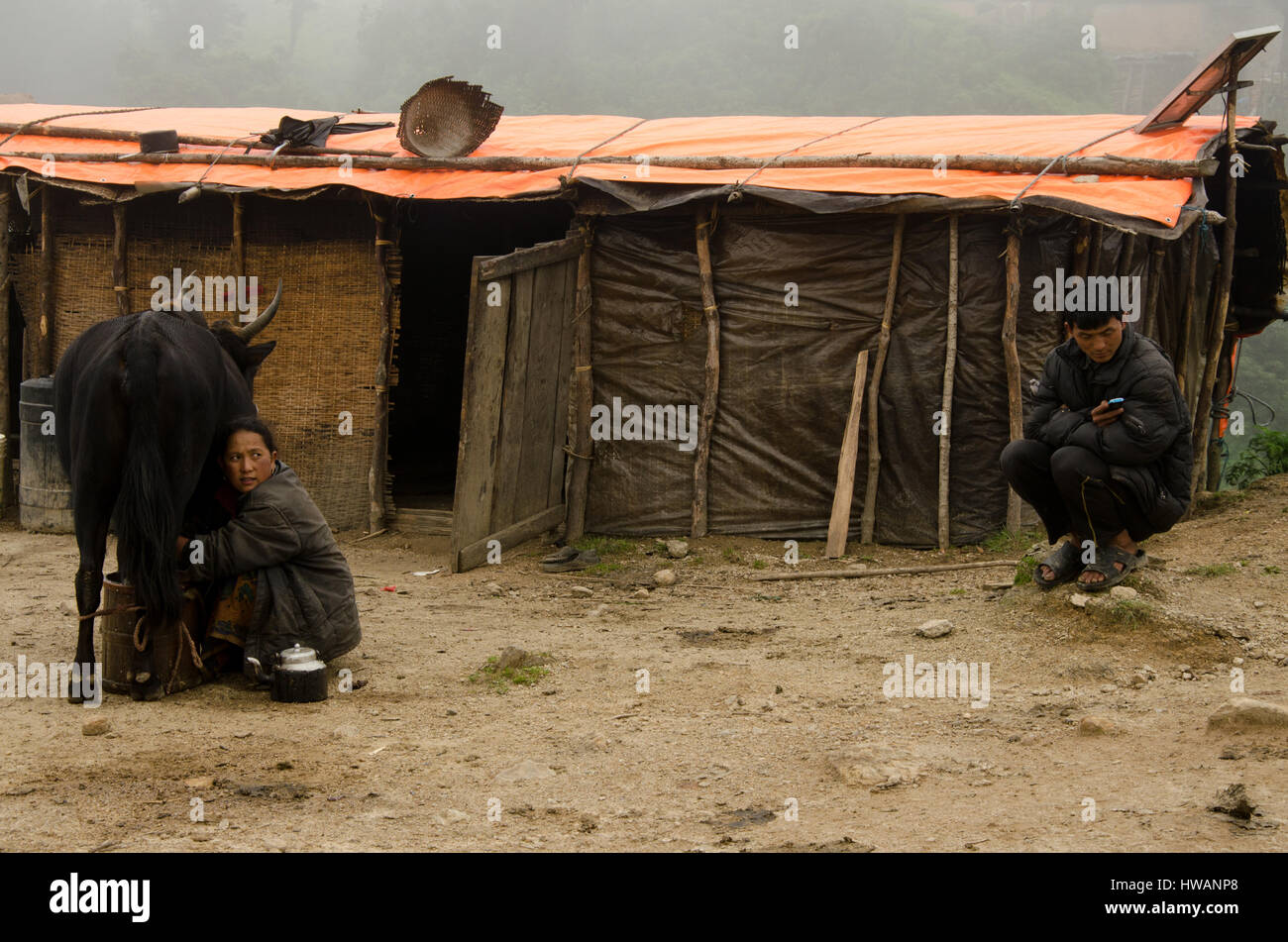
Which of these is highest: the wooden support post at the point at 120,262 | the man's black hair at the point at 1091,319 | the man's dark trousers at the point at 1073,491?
the wooden support post at the point at 120,262

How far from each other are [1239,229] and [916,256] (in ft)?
11.7

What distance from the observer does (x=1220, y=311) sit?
9055 millimetres

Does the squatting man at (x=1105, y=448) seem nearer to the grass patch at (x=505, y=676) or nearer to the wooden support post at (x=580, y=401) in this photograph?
the grass patch at (x=505, y=676)

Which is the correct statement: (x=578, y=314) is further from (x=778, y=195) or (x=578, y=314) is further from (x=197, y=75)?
(x=197, y=75)

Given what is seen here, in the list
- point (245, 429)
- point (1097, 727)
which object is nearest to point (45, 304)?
point (245, 429)

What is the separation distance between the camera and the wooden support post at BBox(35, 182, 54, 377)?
9.48 metres

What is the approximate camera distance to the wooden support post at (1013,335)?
799 cm

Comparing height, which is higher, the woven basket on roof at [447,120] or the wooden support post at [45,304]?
the woven basket on roof at [447,120]

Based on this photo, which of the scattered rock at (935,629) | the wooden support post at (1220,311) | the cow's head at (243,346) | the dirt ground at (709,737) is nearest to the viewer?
the dirt ground at (709,737)

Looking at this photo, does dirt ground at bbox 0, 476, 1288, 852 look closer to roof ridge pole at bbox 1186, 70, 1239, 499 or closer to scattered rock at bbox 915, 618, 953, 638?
scattered rock at bbox 915, 618, 953, 638

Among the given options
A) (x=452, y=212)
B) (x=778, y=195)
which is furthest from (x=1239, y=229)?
(x=452, y=212)

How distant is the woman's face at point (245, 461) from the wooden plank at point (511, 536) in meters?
2.80

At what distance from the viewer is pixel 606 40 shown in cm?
5334

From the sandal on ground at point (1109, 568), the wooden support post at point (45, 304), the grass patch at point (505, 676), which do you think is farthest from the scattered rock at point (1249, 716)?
the wooden support post at point (45, 304)
